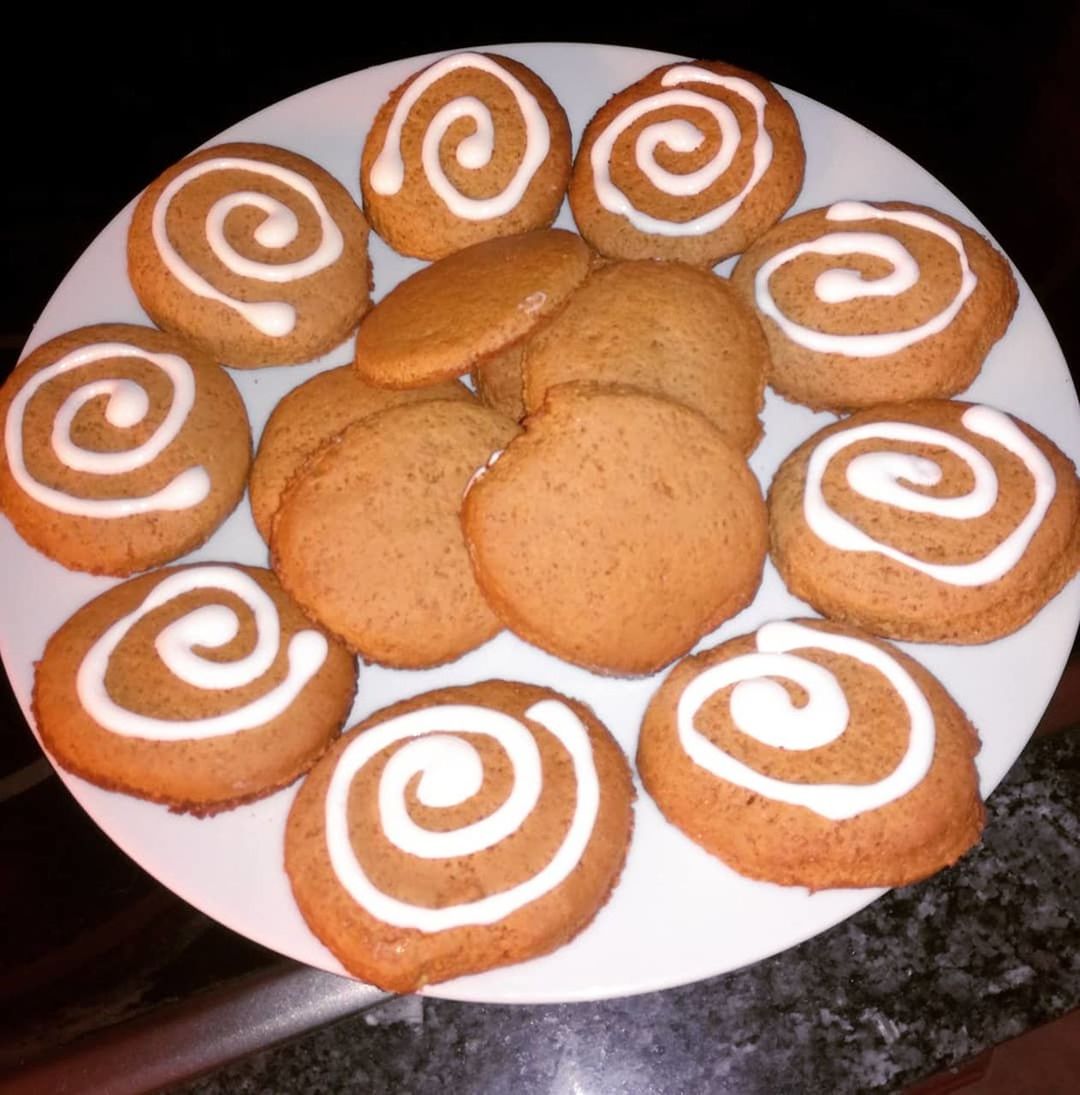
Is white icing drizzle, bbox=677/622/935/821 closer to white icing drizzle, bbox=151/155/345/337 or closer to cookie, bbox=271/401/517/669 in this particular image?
cookie, bbox=271/401/517/669

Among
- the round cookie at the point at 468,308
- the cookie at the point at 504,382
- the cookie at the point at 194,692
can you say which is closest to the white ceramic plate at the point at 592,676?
the cookie at the point at 194,692

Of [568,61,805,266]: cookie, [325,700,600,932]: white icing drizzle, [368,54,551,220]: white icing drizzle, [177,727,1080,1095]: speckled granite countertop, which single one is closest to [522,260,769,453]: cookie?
[568,61,805,266]: cookie

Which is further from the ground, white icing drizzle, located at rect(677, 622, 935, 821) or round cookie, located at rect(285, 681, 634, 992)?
white icing drizzle, located at rect(677, 622, 935, 821)

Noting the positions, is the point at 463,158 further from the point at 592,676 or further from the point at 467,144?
the point at 592,676

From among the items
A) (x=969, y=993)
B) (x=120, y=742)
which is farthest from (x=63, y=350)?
(x=969, y=993)

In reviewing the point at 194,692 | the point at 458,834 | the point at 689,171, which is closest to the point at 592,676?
the point at 458,834

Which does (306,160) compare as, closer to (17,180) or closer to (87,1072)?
(17,180)

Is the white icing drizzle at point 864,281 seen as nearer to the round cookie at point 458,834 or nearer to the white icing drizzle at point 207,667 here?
the round cookie at point 458,834
